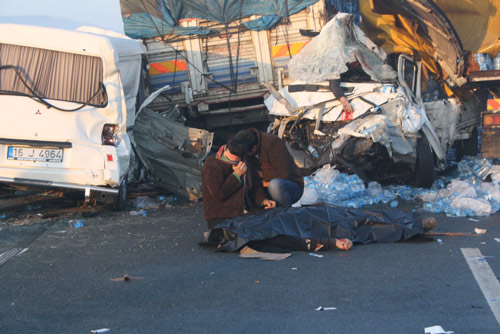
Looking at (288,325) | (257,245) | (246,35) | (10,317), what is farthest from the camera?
(246,35)

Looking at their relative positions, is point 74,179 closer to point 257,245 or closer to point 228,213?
point 228,213

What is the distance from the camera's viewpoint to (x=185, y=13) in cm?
1177

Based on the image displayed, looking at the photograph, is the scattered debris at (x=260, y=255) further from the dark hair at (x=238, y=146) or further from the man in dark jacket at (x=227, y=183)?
the dark hair at (x=238, y=146)

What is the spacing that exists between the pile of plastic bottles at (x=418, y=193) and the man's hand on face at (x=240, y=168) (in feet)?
8.49

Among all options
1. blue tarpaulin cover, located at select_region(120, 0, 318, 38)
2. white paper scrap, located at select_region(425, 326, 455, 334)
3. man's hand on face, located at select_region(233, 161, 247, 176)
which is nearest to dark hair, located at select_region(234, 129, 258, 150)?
man's hand on face, located at select_region(233, 161, 247, 176)

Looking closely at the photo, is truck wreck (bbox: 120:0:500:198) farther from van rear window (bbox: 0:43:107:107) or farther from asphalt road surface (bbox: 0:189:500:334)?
van rear window (bbox: 0:43:107:107)

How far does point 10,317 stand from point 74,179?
4219 mm

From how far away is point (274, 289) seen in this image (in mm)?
4684

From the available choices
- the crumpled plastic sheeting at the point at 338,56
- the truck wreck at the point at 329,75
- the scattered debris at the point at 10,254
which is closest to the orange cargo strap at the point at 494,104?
the truck wreck at the point at 329,75

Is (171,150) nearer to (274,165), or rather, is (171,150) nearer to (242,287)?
(274,165)

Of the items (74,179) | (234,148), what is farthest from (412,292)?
A: (74,179)

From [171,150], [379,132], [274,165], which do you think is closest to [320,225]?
[274,165]

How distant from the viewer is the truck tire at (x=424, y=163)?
9.50 m

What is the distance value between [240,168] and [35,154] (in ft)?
11.0
